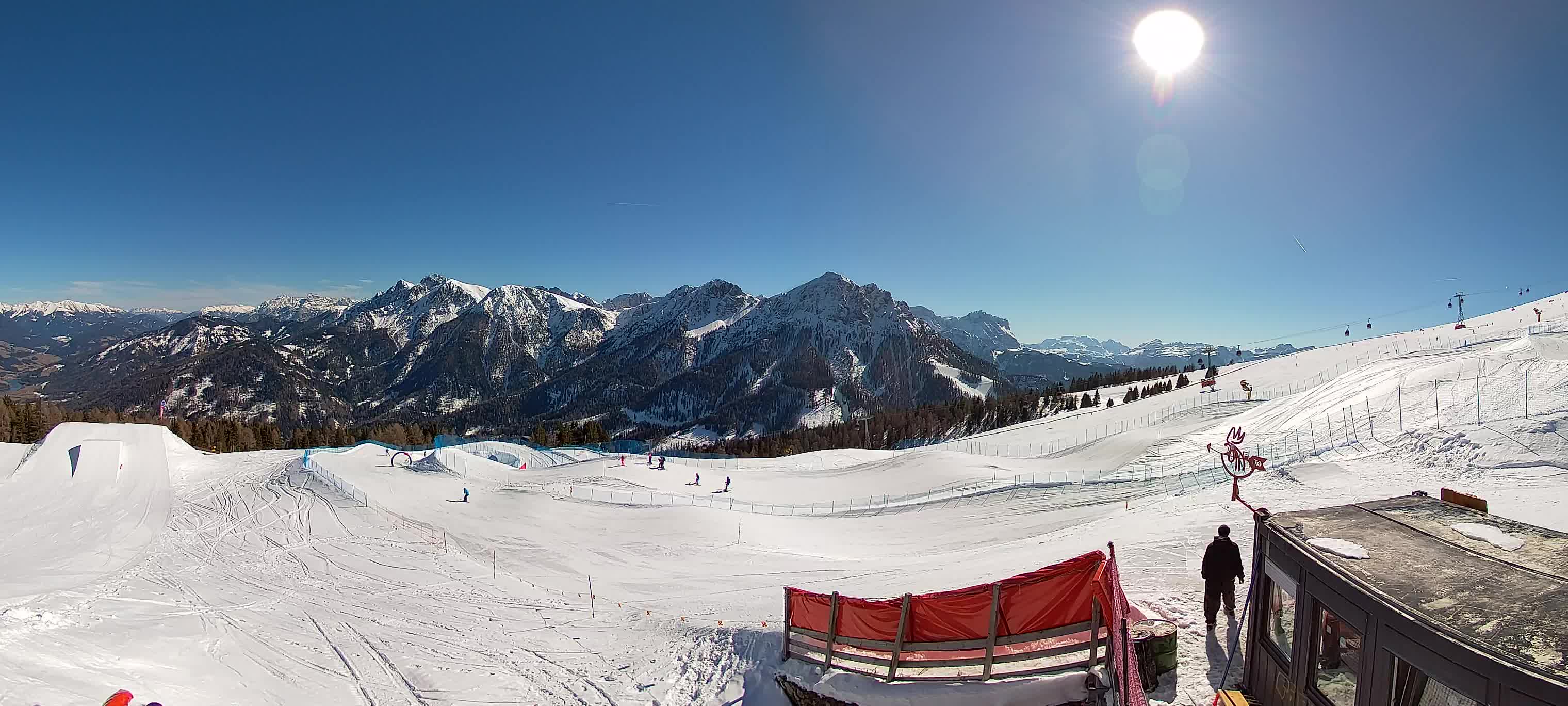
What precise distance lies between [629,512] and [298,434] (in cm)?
8212

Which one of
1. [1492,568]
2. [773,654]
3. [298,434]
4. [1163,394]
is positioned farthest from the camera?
[298,434]

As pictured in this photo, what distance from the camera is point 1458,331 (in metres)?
62.5

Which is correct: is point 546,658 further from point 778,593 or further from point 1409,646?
point 1409,646

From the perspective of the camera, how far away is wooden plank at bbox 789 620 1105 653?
25.4ft

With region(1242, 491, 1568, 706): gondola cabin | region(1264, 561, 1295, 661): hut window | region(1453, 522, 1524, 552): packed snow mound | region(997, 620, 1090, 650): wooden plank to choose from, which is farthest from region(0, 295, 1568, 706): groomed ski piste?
region(1453, 522, 1524, 552): packed snow mound

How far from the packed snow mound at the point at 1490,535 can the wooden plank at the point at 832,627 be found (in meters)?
7.46

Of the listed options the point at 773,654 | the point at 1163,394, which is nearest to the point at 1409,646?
the point at 773,654

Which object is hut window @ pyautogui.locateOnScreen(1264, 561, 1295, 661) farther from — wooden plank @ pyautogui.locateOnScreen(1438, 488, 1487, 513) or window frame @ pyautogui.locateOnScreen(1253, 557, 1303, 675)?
wooden plank @ pyautogui.locateOnScreen(1438, 488, 1487, 513)

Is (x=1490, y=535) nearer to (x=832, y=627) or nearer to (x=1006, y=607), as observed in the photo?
(x=1006, y=607)

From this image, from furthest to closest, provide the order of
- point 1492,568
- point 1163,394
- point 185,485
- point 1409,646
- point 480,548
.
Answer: point 1163,394 → point 185,485 → point 480,548 → point 1492,568 → point 1409,646

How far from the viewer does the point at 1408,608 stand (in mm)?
4352

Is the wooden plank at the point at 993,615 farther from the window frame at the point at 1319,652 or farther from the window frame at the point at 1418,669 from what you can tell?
the window frame at the point at 1418,669

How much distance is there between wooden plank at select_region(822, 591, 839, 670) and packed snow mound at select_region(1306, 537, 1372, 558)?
A: 637cm

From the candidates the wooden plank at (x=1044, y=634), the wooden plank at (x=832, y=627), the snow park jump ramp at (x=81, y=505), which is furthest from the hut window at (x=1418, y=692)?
the snow park jump ramp at (x=81, y=505)
